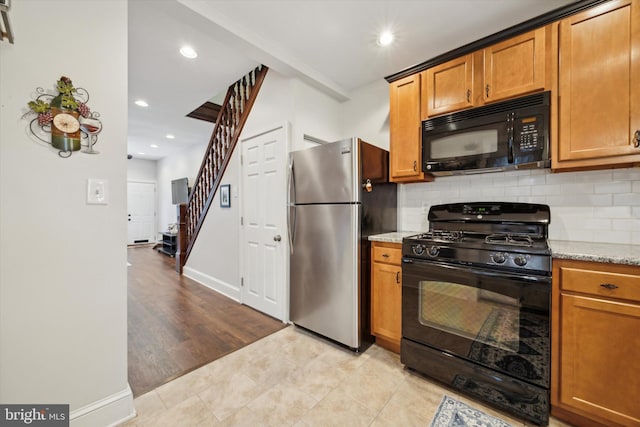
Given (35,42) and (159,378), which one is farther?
(159,378)

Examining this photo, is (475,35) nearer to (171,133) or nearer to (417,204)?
(417,204)

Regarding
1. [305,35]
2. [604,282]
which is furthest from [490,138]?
[305,35]

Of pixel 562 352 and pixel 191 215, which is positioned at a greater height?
pixel 191 215

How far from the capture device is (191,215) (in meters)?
4.69

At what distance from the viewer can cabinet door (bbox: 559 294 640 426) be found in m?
1.22

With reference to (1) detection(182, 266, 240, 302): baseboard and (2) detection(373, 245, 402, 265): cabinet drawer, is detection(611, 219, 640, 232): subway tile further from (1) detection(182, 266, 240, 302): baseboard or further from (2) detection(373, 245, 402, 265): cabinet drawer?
(1) detection(182, 266, 240, 302): baseboard

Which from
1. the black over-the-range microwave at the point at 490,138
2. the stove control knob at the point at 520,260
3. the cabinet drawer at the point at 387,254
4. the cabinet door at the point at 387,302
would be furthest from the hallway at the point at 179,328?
the black over-the-range microwave at the point at 490,138

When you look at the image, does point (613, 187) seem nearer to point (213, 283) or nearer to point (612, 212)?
point (612, 212)

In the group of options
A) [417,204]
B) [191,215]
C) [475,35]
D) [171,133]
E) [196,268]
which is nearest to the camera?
[475,35]

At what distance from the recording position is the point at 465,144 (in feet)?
6.64

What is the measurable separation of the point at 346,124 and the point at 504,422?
9.81 feet

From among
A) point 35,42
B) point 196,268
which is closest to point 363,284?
point 35,42

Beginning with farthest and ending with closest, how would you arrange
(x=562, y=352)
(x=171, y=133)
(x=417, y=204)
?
1. (x=171, y=133)
2. (x=417, y=204)
3. (x=562, y=352)

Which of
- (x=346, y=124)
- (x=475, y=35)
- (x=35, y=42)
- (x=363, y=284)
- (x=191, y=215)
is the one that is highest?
(x=475, y=35)
